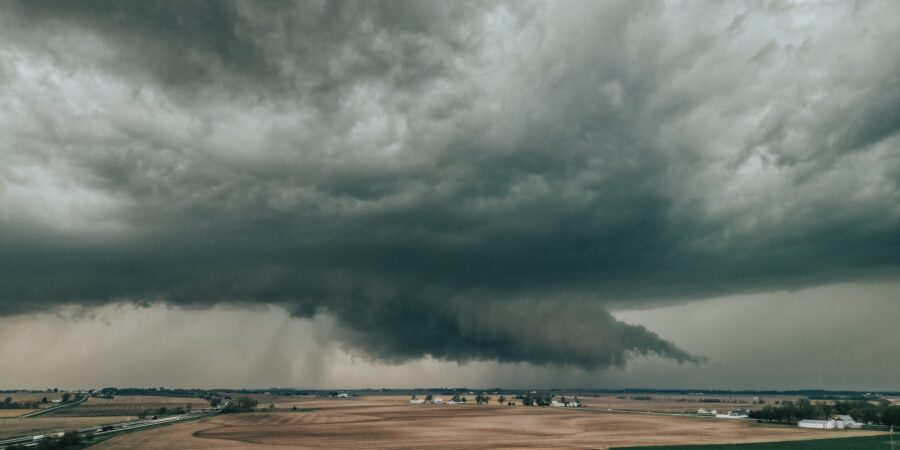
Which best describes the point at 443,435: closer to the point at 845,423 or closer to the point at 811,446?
the point at 811,446

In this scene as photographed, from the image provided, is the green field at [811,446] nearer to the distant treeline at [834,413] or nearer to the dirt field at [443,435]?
the dirt field at [443,435]

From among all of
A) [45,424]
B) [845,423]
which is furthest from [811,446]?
[45,424]

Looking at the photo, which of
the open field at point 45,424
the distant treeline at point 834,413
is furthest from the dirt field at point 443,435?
the open field at point 45,424

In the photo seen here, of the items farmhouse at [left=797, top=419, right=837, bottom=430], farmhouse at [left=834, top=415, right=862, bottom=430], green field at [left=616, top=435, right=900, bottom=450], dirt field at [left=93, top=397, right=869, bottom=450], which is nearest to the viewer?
green field at [left=616, top=435, right=900, bottom=450]

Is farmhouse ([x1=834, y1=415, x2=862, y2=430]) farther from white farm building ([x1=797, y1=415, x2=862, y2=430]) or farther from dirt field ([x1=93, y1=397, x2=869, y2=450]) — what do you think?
dirt field ([x1=93, y1=397, x2=869, y2=450])

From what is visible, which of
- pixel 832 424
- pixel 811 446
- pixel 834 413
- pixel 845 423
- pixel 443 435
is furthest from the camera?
pixel 834 413

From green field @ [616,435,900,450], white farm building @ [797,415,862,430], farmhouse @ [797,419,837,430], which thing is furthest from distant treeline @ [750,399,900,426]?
green field @ [616,435,900,450]

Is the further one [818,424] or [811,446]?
[818,424]

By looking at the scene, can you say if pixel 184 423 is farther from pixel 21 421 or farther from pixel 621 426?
pixel 621 426

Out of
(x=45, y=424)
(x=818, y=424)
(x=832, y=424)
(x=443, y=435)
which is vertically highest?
(x=443, y=435)
